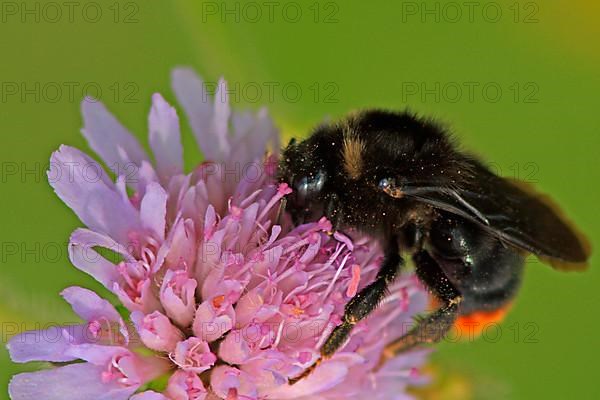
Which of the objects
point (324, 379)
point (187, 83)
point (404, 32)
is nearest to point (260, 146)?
point (187, 83)

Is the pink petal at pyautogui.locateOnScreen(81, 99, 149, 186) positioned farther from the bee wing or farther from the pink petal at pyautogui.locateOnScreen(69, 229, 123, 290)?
the bee wing

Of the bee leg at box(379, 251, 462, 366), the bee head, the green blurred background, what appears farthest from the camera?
the green blurred background

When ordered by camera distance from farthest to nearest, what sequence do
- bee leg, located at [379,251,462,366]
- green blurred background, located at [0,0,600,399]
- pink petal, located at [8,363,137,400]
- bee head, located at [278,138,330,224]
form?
1. green blurred background, located at [0,0,600,399]
2. bee leg, located at [379,251,462,366]
3. bee head, located at [278,138,330,224]
4. pink petal, located at [8,363,137,400]

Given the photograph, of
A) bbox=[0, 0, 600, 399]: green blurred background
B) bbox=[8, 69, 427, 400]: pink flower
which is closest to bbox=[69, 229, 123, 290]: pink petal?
bbox=[8, 69, 427, 400]: pink flower

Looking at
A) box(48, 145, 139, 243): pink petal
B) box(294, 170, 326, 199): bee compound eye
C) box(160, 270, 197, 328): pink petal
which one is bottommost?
box(160, 270, 197, 328): pink petal

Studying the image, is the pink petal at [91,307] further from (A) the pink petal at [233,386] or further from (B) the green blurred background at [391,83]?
(B) the green blurred background at [391,83]

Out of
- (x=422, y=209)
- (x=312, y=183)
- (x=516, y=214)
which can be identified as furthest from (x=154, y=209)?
(x=516, y=214)

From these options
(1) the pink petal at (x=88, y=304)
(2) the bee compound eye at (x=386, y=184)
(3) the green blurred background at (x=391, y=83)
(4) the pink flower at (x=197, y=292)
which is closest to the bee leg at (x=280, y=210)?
(4) the pink flower at (x=197, y=292)

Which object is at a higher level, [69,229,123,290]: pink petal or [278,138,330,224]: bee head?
[278,138,330,224]: bee head
